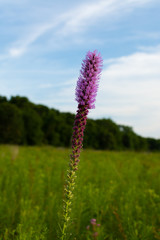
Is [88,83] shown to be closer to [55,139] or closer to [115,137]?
[55,139]

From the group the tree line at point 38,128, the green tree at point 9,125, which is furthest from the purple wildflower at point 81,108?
the green tree at point 9,125

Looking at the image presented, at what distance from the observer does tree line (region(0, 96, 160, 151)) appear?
46531 millimetres

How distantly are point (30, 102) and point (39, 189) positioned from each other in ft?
202

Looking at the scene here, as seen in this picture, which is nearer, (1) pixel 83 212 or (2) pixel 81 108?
(2) pixel 81 108

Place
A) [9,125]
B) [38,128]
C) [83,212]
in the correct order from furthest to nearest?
[38,128] < [9,125] < [83,212]

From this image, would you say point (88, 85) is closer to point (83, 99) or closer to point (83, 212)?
point (83, 99)

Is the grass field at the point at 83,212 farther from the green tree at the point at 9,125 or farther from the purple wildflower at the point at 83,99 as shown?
the green tree at the point at 9,125

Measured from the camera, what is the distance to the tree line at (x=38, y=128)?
46531 millimetres

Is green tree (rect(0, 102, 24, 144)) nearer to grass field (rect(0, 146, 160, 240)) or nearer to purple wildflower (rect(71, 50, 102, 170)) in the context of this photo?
grass field (rect(0, 146, 160, 240))

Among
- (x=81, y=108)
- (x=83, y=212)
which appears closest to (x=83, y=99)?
(x=81, y=108)

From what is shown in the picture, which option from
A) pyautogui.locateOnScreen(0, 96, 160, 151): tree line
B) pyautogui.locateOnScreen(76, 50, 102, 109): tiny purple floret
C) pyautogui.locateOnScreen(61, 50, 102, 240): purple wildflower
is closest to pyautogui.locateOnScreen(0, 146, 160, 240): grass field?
pyautogui.locateOnScreen(61, 50, 102, 240): purple wildflower

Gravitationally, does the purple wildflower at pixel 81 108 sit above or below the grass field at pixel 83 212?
above

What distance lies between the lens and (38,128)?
53.3 meters

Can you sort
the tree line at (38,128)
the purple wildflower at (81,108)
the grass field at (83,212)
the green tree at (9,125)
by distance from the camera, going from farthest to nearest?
the tree line at (38,128) < the green tree at (9,125) < the grass field at (83,212) < the purple wildflower at (81,108)
